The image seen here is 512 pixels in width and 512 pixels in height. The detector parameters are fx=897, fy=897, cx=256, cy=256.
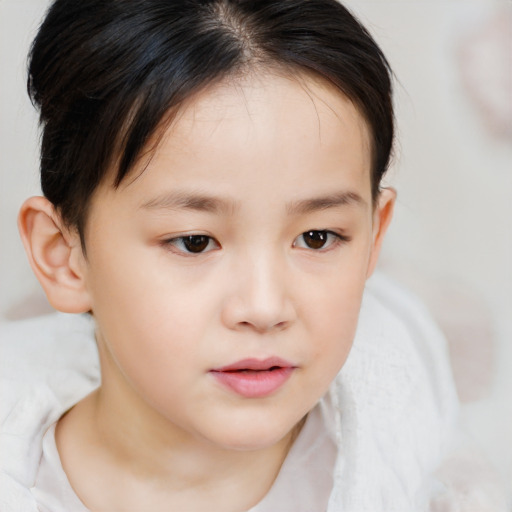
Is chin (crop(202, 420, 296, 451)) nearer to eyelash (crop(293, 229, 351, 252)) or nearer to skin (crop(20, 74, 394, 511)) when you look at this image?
skin (crop(20, 74, 394, 511))

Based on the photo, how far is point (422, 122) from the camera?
1.68 meters

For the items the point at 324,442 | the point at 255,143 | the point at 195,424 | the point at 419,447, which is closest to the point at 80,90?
the point at 255,143

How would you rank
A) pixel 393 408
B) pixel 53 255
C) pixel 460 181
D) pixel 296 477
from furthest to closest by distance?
1. pixel 460 181
2. pixel 393 408
3. pixel 296 477
4. pixel 53 255

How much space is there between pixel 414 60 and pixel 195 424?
1.00 meters

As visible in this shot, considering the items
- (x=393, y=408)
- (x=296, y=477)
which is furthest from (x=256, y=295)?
(x=393, y=408)

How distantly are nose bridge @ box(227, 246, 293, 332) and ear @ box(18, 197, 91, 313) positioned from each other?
8.9 inches

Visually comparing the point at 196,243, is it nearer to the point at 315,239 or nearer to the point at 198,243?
the point at 198,243

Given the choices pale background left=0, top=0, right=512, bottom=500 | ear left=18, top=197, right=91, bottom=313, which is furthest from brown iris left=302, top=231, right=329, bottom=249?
pale background left=0, top=0, right=512, bottom=500

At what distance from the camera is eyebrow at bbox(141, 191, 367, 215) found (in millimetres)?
815

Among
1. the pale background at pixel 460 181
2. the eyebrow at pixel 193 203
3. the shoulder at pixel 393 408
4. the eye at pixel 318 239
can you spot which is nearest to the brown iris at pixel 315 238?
the eye at pixel 318 239

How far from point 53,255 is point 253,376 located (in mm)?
279

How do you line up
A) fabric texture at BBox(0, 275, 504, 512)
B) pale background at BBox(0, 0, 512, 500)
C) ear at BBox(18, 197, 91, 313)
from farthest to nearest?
pale background at BBox(0, 0, 512, 500), fabric texture at BBox(0, 275, 504, 512), ear at BBox(18, 197, 91, 313)

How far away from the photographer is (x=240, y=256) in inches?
32.7

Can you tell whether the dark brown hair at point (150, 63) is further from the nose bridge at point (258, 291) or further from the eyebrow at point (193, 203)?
the nose bridge at point (258, 291)
